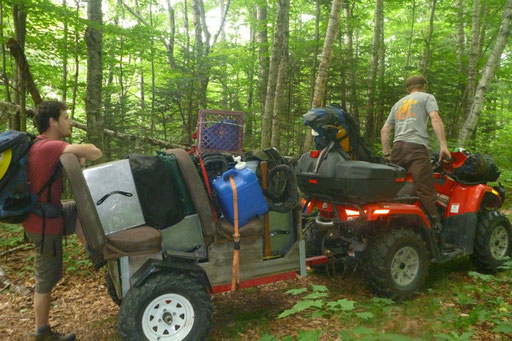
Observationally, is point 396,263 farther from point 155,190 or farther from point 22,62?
point 22,62

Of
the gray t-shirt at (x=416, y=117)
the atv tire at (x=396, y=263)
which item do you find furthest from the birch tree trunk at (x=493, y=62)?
the atv tire at (x=396, y=263)

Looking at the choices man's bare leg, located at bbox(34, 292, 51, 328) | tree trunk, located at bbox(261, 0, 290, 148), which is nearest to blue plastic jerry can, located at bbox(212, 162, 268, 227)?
man's bare leg, located at bbox(34, 292, 51, 328)

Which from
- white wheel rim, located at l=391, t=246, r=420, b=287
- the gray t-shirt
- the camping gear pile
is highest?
the gray t-shirt

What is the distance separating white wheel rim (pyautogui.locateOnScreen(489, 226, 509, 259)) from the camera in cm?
494

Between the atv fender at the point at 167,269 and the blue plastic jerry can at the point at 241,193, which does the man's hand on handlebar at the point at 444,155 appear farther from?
the atv fender at the point at 167,269

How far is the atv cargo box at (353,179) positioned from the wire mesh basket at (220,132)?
Answer: 118 cm

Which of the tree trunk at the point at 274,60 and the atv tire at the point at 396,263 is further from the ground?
the tree trunk at the point at 274,60

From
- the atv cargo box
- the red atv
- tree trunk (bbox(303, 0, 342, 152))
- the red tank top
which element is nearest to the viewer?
the red tank top

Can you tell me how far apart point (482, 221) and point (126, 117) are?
9.37 meters

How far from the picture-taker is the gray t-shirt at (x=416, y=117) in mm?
4617

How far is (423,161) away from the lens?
14.9ft

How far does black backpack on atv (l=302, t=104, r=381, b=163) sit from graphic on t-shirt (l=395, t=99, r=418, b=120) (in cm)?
91

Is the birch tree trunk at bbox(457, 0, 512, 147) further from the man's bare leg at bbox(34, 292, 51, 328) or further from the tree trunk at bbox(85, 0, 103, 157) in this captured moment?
the man's bare leg at bbox(34, 292, 51, 328)

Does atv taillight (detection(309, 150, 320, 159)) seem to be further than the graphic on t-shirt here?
No
